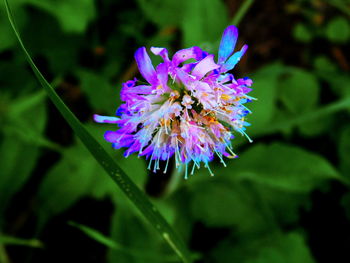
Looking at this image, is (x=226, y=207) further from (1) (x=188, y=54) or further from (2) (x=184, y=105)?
(1) (x=188, y=54)

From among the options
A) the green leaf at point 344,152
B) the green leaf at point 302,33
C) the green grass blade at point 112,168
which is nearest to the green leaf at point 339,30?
the green leaf at point 302,33

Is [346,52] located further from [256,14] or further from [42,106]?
[42,106]

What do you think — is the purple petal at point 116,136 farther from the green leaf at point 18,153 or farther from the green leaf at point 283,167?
the green leaf at point 283,167

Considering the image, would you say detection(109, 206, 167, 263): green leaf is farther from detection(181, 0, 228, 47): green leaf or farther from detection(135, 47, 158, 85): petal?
detection(135, 47, 158, 85): petal

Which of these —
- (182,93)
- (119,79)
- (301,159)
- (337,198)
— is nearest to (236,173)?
(301,159)

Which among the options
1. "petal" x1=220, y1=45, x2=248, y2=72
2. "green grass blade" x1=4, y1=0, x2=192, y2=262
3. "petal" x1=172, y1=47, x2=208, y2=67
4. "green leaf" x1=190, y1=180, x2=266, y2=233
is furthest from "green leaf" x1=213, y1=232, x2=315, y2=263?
"petal" x1=172, y1=47, x2=208, y2=67

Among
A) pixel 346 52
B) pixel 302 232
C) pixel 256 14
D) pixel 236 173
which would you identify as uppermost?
pixel 256 14
